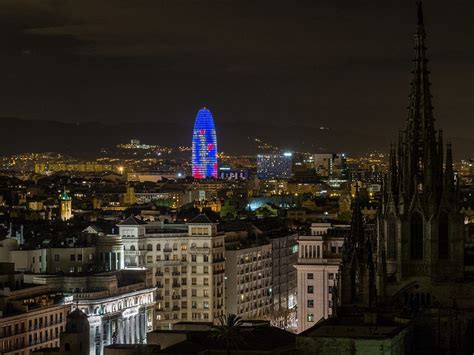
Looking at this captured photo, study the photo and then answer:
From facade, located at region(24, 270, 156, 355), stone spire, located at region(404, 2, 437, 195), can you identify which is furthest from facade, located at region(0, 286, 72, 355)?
stone spire, located at region(404, 2, 437, 195)

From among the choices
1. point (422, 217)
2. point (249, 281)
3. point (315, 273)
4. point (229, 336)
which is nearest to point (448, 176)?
point (422, 217)

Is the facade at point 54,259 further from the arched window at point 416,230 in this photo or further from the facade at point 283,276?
the arched window at point 416,230

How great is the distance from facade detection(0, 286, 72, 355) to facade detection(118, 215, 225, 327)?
93.6 feet

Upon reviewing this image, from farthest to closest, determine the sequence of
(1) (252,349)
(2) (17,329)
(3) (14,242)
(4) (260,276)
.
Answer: (4) (260,276), (3) (14,242), (2) (17,329), (1) (252,349)

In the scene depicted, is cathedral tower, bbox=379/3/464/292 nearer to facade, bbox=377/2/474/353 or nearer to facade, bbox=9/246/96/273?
facade, bbox=377/2/474/353

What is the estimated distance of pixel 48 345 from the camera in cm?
9981

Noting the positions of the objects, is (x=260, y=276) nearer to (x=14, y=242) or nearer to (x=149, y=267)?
(x=149, y=267)

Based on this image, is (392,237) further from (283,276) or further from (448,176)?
(283,276)

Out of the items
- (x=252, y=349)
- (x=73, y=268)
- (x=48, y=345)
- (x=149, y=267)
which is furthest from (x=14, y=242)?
(x=252, y=349)

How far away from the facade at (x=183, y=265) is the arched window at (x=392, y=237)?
57.0 m

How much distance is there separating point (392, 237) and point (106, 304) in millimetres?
39005

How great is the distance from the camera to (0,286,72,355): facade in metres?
95.6

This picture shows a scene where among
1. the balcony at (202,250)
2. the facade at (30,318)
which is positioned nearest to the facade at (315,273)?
the balcony at (202,250)

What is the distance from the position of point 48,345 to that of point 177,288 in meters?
36.3
